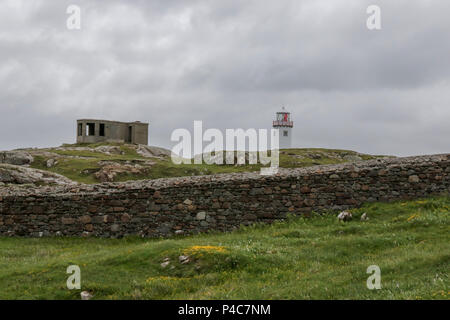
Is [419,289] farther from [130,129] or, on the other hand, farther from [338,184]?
[130,129]

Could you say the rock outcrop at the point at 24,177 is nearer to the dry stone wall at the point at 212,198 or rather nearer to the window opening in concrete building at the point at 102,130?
the dry stone wall at the point at 212,198

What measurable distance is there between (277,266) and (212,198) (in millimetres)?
8126

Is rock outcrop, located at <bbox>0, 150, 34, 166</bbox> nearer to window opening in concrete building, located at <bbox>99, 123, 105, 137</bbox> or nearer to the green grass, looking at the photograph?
window opening in concrete building, located at <bbox>99, 123, 105, 137</bbox>

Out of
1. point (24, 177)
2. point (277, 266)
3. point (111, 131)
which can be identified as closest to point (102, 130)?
point (111, 131)

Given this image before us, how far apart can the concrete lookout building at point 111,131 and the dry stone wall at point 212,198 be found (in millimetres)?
58178

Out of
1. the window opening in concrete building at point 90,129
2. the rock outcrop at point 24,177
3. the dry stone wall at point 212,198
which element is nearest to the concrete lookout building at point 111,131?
the window opening in concrete building at point 90,129

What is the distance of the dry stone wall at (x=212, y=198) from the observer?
20125mm

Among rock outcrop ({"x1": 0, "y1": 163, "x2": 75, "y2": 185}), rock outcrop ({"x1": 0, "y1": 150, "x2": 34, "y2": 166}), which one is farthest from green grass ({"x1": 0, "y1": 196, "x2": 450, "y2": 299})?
rock outcrop ({"x1": 0, "y1": 150, "x2": 34, "y2": 166})

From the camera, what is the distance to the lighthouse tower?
86125 mm

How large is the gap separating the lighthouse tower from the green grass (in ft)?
223

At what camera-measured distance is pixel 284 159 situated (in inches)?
2621
